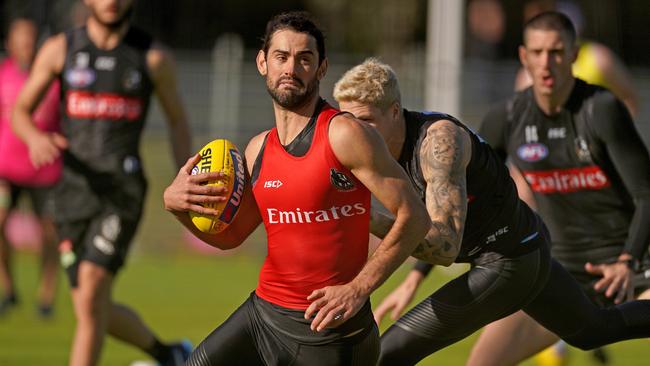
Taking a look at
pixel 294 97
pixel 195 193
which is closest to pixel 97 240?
pixel 195 193

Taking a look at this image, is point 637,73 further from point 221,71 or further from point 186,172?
point 186,172

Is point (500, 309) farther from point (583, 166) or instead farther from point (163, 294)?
point (163, 294)

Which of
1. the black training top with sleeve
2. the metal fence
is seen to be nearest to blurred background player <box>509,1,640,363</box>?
the black training top with sleeve

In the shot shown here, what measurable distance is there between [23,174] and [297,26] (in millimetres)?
8438

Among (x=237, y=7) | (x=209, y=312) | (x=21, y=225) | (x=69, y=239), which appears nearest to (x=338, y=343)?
(x=69, y=239)

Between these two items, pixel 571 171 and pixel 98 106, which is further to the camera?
pixel 98 106

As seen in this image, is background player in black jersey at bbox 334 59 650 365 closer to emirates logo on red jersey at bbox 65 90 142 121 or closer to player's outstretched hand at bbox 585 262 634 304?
player's outstretched hand at bbox 585 262 634 304

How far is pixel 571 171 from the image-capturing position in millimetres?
7711

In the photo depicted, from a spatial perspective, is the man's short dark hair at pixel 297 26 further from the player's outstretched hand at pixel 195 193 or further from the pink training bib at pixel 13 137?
the pink training bib at pixel 13 137

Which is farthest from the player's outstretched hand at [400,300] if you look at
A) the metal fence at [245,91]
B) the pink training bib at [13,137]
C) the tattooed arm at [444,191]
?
the metal fence at [245,91]

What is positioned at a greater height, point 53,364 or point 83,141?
point 83,141

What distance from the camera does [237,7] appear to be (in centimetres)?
2997

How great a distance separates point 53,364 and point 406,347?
3897mm

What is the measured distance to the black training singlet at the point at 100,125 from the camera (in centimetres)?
879
